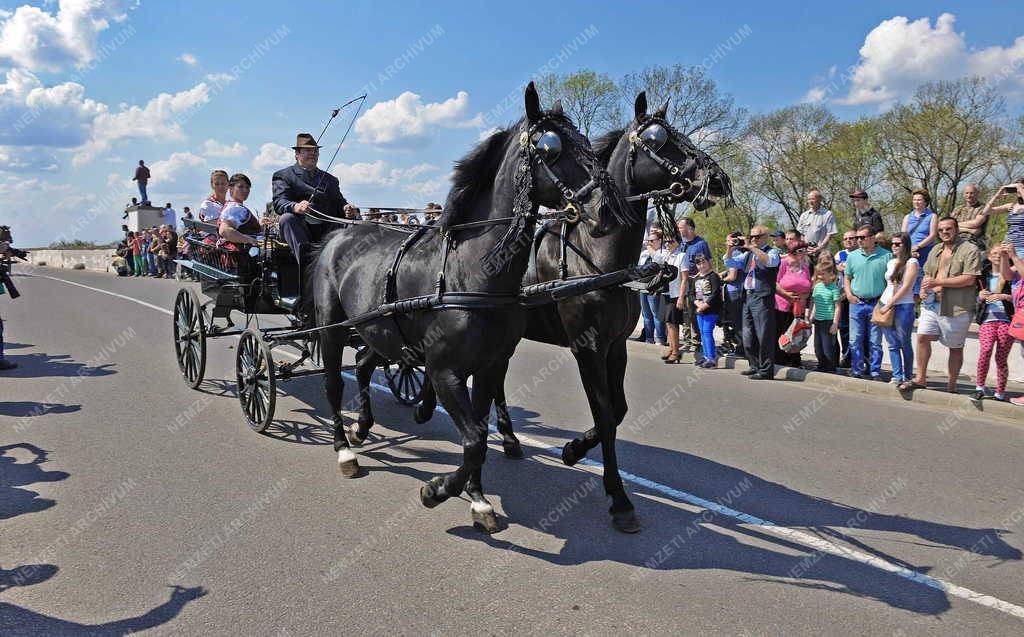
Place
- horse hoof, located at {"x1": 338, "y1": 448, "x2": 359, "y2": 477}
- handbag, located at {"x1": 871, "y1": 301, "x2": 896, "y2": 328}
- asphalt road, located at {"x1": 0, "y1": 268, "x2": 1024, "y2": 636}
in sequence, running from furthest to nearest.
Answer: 1. handbag, located at {"x1": 871, "y1": 301, "x2": 896, "y2": 328}
2. horse hoof, located at {"x1": 338, "y1": 448, "x2": 359, "y2": 477}
3. asphalt road, located at {"x1": 0, "y1": 268, "x2": 1024, "y2": 636}

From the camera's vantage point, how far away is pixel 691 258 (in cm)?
1066

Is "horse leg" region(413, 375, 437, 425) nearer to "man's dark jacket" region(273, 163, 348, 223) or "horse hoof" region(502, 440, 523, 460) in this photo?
"horse hoof" region(502, 440, 523, 460)

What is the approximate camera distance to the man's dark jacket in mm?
6704

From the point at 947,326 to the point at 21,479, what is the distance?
927 centimetres

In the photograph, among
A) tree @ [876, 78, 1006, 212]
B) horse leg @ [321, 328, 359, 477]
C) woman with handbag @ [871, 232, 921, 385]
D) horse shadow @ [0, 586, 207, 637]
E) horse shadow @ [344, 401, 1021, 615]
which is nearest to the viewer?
horse shadow @ [0, 586, 207, 637]


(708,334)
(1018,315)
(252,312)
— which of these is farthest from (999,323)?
(252,312)

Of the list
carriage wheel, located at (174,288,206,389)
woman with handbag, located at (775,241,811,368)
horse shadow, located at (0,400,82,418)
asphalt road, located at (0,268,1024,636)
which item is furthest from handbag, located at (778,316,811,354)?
horse shadow, located at (0,400,82,418)

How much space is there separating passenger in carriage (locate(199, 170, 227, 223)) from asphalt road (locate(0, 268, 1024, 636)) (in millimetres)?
2284

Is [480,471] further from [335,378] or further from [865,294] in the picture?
[865,294]

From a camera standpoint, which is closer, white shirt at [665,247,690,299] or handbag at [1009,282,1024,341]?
handbag at [1009,282,1024,341]

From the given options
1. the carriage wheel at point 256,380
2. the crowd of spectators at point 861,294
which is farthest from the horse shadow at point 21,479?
the crowd of spectators at point 861,294

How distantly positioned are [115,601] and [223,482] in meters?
1.69

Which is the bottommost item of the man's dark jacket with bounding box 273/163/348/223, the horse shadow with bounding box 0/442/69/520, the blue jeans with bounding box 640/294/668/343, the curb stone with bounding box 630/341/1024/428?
the curb stone with bounding box 630/341/1024/428

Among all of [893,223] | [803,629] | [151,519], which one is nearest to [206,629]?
[151,519]
